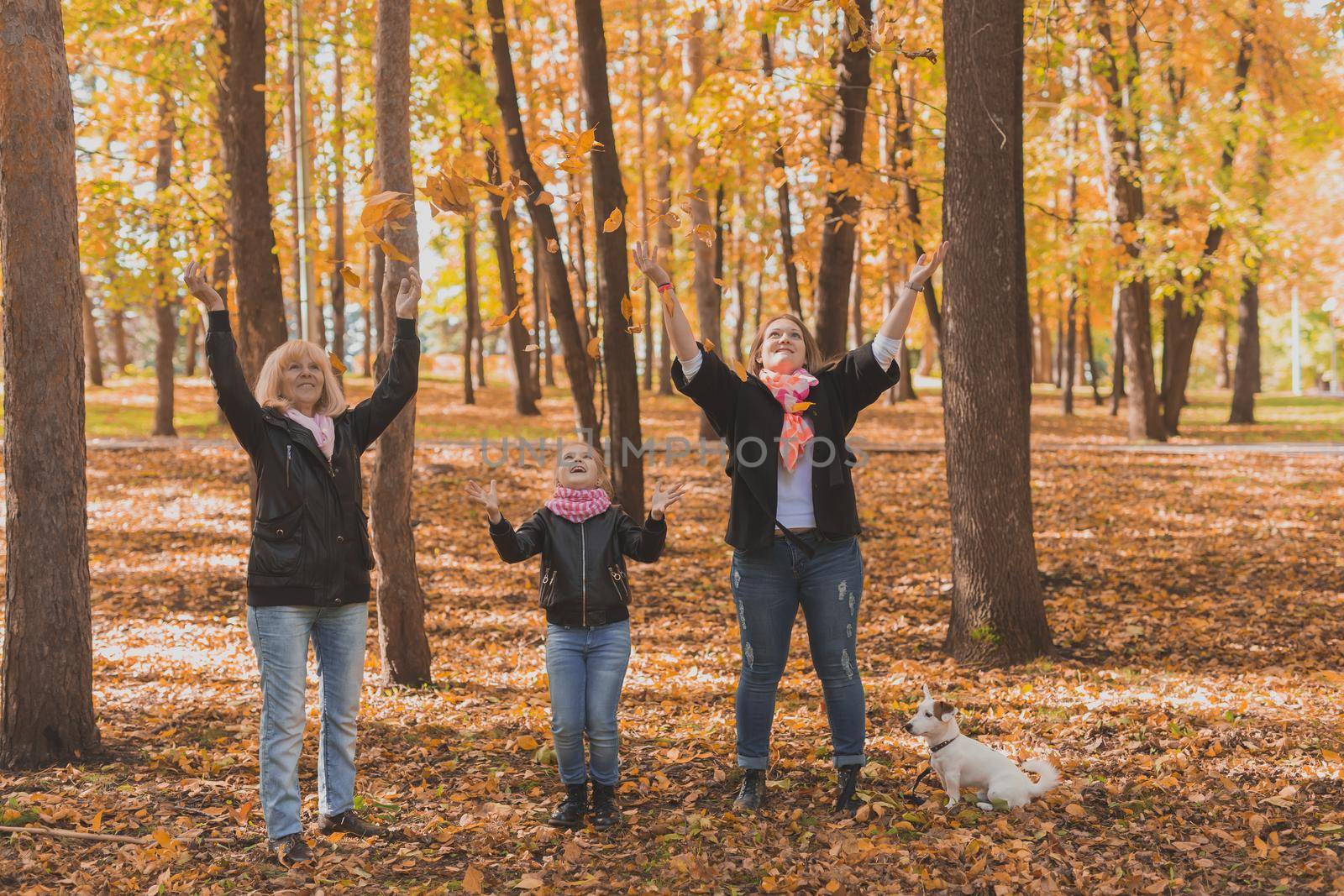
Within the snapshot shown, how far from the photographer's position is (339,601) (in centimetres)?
418

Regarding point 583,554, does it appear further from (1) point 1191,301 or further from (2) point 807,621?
(1) point 1191,301

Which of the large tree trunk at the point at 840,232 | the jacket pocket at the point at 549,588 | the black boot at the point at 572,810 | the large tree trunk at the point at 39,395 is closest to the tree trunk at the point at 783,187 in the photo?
the large tree trunk at the point at 840,232

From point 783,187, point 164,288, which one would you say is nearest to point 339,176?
point 164,288

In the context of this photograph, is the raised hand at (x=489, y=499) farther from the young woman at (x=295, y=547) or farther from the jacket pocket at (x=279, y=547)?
the jacket pocket at (x=279, y=547)

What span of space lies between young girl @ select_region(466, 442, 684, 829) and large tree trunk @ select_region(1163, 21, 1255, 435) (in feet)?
45.3

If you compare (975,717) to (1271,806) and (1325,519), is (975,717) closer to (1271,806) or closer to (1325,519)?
(1271,806)

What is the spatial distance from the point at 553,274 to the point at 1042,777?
24.1ft

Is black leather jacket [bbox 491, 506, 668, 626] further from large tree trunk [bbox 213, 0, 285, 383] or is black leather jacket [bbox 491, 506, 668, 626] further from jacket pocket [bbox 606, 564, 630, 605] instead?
large tree trunk [bbox 213, 0, 285, 383]

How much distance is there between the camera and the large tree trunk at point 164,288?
13.9 metres

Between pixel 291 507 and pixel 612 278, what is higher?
pixel 612 278

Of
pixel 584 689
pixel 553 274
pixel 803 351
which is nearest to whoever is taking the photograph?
pixel 584 689

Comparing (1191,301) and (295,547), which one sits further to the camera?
(1191,301)

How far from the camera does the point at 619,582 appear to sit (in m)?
4.53

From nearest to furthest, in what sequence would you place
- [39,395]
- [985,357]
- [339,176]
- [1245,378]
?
[39,395], [985,357], [339,176], [1245,378]
